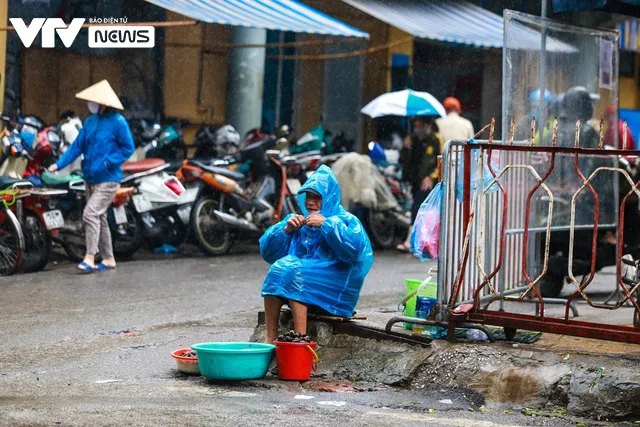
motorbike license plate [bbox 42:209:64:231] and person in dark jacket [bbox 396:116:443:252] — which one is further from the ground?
person in dark jacket [bbox 396:116:443:252]

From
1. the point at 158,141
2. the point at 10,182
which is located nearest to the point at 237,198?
the point at 158,141

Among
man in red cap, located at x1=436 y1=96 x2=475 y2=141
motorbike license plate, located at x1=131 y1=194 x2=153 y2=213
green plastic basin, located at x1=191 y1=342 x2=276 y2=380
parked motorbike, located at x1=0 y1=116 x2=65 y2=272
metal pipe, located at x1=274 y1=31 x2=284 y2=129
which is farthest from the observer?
metal pipe, located at x1=274 y1=31 x2=284 y2=129

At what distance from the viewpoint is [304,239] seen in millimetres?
7141

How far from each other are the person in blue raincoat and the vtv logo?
265 inches

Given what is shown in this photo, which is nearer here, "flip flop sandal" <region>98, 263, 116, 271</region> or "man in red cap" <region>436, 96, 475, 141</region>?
"flip flop sandal" <region>98, 263, 116, 271</region>

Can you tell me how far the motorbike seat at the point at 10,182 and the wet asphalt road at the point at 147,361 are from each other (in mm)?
906

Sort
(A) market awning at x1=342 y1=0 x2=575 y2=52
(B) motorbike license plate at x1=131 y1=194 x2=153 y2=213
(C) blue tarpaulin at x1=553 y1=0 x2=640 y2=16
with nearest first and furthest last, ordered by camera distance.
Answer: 1. (C) blue tarpaulin at x1=553 y1=0 x2=640 y2=16
2. (B) motorbike license plate at x1=131 y1=194 x2=153 y2=213
3. (A) market awning at x1=342 y1=0 x2=575 y2=52

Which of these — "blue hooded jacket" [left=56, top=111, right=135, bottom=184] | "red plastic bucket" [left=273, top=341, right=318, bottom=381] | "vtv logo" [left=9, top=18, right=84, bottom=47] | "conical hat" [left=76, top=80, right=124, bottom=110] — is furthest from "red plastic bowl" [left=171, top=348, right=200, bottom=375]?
"vtv logo" [left=9, top=18, right=84, bottom=47]

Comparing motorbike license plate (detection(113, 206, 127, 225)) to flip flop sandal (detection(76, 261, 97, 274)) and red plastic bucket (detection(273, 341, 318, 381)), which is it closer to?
flip flop sandal (detection(76, 261, 97, 274))

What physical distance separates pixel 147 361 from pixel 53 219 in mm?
4864

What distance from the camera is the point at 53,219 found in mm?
11703

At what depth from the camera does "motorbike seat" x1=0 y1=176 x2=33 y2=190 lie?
38.1ft

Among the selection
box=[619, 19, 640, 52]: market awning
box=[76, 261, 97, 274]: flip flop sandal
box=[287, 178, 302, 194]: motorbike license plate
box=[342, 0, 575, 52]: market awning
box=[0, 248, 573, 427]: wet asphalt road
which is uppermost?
box=[619, 19, 640, 52]: market awning

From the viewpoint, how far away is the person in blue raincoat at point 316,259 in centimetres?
691
